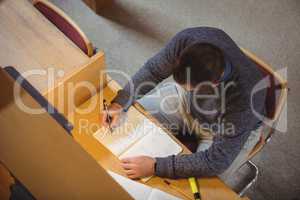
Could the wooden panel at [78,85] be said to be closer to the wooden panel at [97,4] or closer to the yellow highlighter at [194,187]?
the yellow highlighter at [194,187]

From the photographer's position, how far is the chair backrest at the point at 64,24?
1.42 m

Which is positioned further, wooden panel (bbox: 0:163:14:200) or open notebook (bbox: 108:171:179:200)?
open notebook (bbox: 108:171:179:200)

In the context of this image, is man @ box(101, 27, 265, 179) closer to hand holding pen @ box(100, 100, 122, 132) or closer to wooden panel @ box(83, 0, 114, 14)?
hand holding pen @ box(100, 100, 122, 132)

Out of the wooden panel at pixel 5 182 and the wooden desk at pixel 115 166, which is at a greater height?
the wooden panel at pixel 5 182

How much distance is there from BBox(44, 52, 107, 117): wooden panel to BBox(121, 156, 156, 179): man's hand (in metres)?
0.31

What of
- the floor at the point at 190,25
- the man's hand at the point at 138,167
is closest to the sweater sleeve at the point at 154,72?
the man's hand at the point at 138,167

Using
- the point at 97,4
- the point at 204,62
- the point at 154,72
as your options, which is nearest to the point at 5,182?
the point at 204,62

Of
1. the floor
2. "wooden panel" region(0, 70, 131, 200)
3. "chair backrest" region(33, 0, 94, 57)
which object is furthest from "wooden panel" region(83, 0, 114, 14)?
"wooden panel" region(0, 70, 131, 200)

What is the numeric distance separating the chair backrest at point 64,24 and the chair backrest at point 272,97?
0.64 meters

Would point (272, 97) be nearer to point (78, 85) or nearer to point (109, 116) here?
point (109, 116)

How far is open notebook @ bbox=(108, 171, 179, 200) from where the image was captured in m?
1.37

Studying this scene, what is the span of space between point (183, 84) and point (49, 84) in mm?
462

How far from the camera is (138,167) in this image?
138 cm

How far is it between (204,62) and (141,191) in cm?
53
